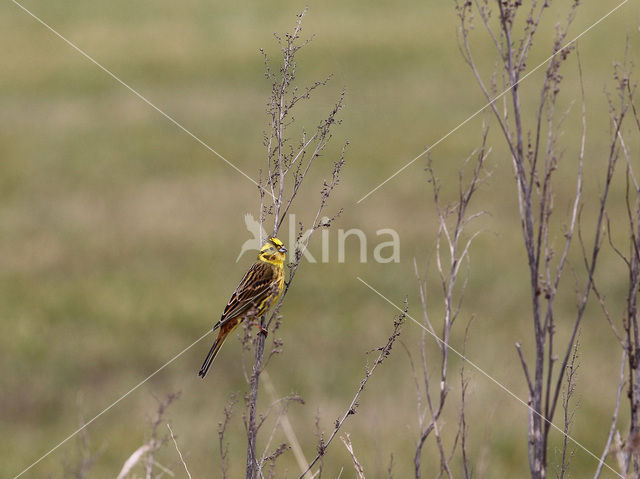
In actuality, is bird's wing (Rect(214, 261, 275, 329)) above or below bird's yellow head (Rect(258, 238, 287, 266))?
below

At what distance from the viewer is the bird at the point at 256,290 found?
18.8 ft

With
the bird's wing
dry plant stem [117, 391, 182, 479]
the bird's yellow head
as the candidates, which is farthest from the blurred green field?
the bird's wing

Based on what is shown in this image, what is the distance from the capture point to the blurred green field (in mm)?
10000

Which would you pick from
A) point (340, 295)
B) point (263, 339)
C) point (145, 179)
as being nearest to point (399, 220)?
point (340, 295)

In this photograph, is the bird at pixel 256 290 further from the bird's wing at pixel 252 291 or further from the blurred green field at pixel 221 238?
the blurred green field at pixel 221 238

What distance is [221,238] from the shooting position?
47.7 feet

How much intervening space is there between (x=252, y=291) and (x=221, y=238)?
8.78m

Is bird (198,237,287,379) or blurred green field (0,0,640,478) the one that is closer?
bird (198,237,287,379)

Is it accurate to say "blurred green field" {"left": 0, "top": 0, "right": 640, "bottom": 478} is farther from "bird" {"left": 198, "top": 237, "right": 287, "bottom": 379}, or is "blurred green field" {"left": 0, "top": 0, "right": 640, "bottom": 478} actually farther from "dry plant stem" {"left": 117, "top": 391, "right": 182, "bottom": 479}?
"bird" {"left": 198, "top": 237, "right": 287, "bottom": 379}

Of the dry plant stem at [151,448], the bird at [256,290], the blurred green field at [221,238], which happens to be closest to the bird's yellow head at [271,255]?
the bird at [256,290]

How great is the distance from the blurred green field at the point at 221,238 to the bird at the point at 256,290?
118 cm

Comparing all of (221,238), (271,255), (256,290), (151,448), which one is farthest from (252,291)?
(221,238)

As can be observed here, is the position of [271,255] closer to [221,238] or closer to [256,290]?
[256,290]

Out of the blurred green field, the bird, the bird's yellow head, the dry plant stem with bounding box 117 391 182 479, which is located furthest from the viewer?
the blurred green field
